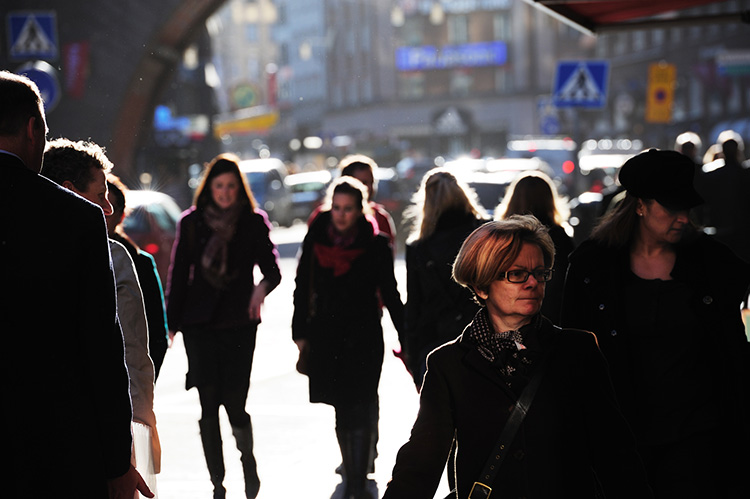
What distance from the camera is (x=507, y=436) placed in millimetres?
3225

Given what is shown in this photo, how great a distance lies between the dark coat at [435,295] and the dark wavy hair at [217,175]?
43.3 inches

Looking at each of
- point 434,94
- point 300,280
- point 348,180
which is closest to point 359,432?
point 300,280

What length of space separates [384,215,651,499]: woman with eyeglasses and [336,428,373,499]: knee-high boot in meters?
3.36

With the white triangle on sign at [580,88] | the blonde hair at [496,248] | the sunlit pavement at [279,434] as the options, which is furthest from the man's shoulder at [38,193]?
the white triangle on sign at [580,88]

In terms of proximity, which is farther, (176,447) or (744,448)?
(176,447)

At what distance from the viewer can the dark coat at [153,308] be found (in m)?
5.45

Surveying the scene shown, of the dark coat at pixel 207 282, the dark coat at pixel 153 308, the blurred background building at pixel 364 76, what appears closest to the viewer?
the dark coat at pixel 153 308

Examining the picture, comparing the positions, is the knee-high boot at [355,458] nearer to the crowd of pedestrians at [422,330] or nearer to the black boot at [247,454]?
the crowd of pedestrians at [422,330]

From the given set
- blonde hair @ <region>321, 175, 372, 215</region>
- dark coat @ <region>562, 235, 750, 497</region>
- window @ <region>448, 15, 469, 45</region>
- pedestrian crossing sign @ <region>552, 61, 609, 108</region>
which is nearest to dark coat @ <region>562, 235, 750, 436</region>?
dark coat @ <region>562, 235, 750, 497</region>

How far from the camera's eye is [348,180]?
6953 millimetres

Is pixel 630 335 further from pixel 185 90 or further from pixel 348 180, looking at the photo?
pixel 185 90

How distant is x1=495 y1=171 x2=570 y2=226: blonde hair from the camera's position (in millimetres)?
6723

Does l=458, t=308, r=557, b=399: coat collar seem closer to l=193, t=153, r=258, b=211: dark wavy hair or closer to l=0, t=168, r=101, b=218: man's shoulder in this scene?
l=0, t=168, r=101, b=218: man's shoulder

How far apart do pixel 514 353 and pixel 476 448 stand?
265mm
